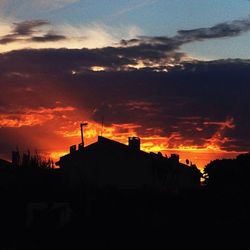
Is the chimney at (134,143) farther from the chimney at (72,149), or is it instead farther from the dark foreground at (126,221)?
the dark foreground at (126,221)

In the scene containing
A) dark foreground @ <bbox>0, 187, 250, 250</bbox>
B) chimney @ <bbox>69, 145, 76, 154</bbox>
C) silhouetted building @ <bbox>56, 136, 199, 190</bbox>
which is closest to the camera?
dark foreground @ <bbox>0, 187, 250, 250</bbox>

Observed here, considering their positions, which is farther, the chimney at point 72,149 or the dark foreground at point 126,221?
the chimney at point 72,149

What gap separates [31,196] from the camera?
2931cm

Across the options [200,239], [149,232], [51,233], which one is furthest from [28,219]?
[200,239]

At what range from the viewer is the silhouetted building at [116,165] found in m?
50.1

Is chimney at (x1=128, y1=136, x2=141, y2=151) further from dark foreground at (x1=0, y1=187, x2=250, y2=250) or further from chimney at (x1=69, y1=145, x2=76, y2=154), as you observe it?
dark foreground at (x1=0, y1=187, x2=250, y2=250)

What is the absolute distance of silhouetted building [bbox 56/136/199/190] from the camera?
5006 cm

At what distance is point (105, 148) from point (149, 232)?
101 ft

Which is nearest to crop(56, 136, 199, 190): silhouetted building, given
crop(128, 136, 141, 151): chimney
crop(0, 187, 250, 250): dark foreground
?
crop(128, 136, 141, 151): chimney

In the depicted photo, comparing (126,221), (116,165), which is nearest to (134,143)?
(116,165)

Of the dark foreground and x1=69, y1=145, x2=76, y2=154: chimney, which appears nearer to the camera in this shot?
the dark foreground

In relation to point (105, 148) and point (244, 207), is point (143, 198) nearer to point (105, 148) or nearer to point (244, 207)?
point (244, 207)

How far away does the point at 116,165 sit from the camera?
50.7 meters

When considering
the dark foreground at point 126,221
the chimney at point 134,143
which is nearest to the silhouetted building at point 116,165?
the chimney at point 134,143
